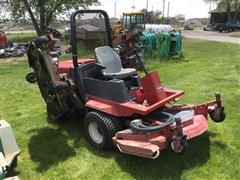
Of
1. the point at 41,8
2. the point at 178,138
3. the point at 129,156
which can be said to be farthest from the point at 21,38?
the point at 178,138

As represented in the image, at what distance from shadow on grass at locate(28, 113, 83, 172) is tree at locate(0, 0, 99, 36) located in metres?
18.6

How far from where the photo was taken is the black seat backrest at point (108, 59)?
4945 mm

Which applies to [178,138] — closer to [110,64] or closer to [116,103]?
[116,103]

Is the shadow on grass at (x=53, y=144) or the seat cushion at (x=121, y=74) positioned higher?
the seat cushion at (x=121, y=74)

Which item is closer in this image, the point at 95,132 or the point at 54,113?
the point at 95,132

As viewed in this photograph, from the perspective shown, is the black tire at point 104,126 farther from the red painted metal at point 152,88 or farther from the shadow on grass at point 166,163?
the red painted metal at point 152,88

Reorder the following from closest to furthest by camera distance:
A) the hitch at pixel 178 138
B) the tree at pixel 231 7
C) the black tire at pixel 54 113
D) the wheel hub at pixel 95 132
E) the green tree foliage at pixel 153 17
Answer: the hitch at pixel 178 138
the wheel hub at pixel 95 132
the black tire at pixel 54 113
the tree at pixel 231 7
the green tree foliage at pixel 153 17

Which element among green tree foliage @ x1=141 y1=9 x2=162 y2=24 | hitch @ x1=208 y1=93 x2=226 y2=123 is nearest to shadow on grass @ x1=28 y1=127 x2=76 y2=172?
hitch @ x1=208 y1=93 x2=226 y2=123

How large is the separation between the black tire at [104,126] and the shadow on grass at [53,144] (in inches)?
16.3

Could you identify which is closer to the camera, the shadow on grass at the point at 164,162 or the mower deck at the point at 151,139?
the mower deck at the point at 151,139

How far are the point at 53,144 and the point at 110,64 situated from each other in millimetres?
1359

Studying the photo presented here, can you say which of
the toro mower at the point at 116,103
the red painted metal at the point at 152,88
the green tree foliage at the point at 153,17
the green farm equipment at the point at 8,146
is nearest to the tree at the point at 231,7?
the green tree foliage at the point at 153,17

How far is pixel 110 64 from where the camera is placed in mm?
4996

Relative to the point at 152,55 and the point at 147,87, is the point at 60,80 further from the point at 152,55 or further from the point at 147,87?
the point at 152,55
